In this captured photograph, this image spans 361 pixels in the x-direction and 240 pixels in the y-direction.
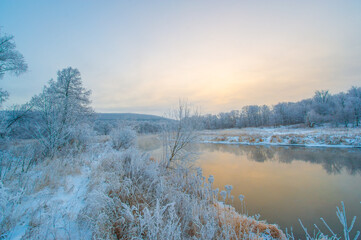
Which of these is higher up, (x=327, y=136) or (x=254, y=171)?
(x=327, y=136)

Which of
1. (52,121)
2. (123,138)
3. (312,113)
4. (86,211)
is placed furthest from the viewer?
(312,113)

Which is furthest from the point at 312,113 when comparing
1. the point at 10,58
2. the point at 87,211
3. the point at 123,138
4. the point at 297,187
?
the point at 10,58

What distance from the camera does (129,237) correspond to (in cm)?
252

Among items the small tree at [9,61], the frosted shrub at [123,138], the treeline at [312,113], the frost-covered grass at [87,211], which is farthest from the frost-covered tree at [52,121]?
the treeline at [312,113]

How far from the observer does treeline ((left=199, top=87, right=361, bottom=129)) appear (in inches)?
1193

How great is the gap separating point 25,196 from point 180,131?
268 inches

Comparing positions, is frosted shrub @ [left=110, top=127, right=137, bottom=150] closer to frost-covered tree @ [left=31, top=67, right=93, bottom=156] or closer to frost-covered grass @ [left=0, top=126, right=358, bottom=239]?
frost-covered tree @ [left=31, top=67, right=93, bottom=156]

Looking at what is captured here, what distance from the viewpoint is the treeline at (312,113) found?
30.3 metres

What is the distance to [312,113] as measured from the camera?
3616cm

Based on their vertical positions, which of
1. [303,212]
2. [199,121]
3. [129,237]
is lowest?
[303,212]

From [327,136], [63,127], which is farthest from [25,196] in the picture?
[327,136]

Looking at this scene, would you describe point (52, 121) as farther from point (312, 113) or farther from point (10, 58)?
point (312, 113)

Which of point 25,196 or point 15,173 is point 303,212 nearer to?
point 25,196

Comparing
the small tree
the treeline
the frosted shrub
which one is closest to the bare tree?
the treeline
